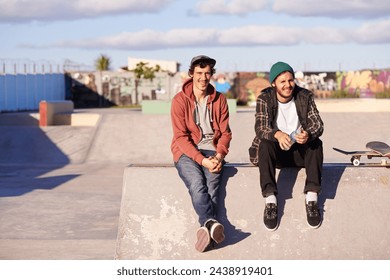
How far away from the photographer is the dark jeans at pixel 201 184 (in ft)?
21.7

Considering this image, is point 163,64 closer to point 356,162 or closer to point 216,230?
point 356,162

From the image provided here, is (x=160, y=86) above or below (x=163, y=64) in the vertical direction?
below

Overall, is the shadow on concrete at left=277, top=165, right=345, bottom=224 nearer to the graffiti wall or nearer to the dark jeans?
the dark jeans

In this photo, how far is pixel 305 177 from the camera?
23.1ft

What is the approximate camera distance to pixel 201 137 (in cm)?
686

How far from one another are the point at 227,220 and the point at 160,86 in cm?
4471

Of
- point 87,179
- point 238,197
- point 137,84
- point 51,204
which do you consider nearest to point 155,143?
point 87,179

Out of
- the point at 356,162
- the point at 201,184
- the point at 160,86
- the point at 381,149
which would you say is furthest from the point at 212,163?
the point at 160,86

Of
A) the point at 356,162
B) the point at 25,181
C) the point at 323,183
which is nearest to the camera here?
the point at 323,183

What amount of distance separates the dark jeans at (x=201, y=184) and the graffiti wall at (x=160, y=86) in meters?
43.9

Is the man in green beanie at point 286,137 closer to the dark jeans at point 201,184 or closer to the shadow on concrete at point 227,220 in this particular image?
the shadow on concrete at point 227,220

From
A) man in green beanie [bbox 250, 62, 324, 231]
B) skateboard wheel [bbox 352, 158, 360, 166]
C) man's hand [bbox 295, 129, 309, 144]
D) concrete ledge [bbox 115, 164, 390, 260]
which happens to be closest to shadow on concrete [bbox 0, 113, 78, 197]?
skateboard wheel [bbox 352, 158, 360, 166]

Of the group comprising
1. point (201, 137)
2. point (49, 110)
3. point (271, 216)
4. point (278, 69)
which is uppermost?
point (278, 69)

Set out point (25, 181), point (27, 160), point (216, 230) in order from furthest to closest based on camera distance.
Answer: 1. point (27, 160)
2. point (25, 181)
3. point (216, 230)
